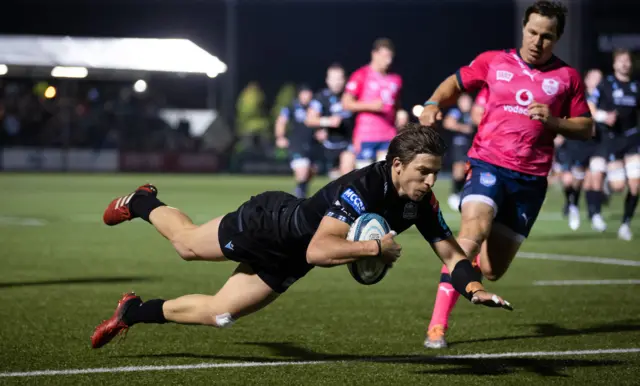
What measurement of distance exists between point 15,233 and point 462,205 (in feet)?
32.3

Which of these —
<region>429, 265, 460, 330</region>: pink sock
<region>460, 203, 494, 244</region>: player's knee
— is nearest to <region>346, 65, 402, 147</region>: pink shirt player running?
<region>460, 203, 494, 244</region>: player's knee

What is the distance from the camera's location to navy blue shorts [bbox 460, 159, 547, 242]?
8156mm

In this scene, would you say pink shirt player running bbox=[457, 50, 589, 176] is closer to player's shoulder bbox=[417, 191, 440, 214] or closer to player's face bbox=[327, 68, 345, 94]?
player's shoulder bbox=[417, 191, 440, 214]

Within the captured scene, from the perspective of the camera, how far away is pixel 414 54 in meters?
70.5

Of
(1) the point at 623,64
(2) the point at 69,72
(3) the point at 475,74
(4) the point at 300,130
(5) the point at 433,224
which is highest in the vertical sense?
(3) the point at 475,74

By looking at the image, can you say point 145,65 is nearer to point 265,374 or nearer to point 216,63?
point 216,63

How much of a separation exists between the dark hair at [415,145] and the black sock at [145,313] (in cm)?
186

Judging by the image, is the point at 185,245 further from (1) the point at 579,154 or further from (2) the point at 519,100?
(1) the point at 579,154

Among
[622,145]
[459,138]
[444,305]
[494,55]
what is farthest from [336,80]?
[444,305]

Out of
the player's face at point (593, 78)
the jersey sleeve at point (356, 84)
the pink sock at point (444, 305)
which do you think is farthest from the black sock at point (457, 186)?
the pink sock at point (444, 305)

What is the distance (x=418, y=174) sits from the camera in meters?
6.20

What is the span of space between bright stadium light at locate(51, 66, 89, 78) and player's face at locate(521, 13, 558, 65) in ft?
114

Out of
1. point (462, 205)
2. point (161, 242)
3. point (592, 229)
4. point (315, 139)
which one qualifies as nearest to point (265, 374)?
point (462, 205)

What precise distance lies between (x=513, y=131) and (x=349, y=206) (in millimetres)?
2575
